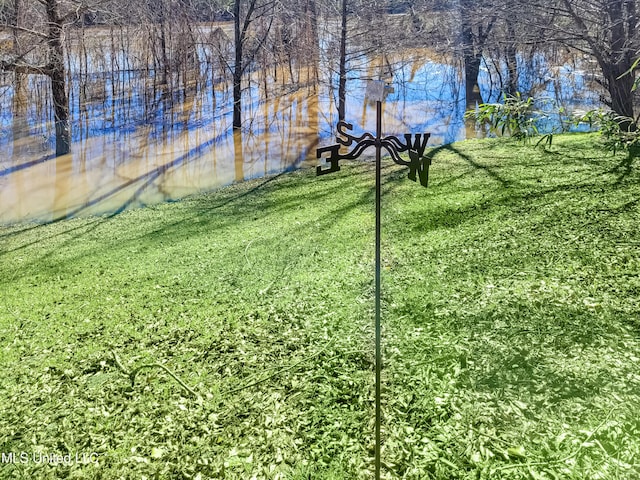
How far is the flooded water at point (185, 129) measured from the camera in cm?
757

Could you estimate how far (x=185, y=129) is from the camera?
10.6m

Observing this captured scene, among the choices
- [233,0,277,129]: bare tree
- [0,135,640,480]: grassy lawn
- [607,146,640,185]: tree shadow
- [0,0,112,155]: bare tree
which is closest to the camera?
[0,135,640,480]: grassy lawn

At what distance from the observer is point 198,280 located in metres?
3.82

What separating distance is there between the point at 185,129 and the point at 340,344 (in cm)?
862

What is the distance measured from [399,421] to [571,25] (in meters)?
6.46

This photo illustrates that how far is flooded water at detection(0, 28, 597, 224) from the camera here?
7.57 meters

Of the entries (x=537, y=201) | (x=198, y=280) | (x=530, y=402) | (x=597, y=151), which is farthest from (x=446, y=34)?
(x=530, y=402)

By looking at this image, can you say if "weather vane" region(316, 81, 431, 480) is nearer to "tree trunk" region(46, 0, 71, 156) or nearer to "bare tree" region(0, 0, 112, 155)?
"bare tree" region(0, 0, 112, 155)

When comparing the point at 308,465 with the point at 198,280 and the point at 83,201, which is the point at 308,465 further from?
the point at 83,201

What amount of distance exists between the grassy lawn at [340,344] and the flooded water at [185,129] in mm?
2559

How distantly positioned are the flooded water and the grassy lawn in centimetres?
256

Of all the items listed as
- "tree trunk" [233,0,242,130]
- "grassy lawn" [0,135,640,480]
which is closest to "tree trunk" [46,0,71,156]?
"tree trunk" [233,0,242,130]

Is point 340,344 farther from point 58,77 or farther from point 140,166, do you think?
point 58,77

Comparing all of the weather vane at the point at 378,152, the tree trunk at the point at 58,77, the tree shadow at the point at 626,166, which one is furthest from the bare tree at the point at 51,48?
the weather vane at the point at 378,152
